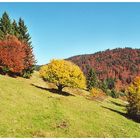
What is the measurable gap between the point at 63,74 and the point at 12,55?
15207 mm

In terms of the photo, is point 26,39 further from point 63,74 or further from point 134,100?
point 134,100

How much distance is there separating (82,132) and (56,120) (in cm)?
435

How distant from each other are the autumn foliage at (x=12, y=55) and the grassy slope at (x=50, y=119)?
2177 centimetres

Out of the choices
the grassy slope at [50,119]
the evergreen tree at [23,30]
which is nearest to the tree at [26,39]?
the evergreen tree at [23,30]

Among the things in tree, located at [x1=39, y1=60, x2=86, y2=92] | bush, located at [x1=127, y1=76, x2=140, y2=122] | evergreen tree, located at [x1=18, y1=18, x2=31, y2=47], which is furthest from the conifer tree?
bush, located at [x1=127, y1=76, x2=140, y2=122]

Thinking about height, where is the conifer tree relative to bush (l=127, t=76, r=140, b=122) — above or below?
above

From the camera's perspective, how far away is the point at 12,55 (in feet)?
254

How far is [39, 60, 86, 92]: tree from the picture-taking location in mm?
69988

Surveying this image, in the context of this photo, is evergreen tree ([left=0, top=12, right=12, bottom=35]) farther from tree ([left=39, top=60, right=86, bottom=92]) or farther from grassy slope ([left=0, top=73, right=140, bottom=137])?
grassy slope ([left=0, top=73, right=140, bottom=137])

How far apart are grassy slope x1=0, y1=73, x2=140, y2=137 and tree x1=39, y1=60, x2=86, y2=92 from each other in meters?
14.9

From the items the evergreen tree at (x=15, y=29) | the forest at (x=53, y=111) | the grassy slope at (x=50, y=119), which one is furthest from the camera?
the evergreen tree at (x=15, y=29)

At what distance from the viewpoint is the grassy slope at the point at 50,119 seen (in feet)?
116

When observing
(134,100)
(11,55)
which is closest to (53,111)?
(134,100)

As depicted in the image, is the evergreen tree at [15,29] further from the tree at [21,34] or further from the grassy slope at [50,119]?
the grassy slope at [50,119]
